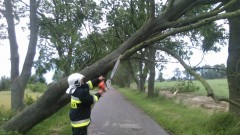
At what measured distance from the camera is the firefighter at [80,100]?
A: 8.58 meters

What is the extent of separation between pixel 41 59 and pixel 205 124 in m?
8.62

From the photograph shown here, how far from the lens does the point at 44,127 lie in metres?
13.2

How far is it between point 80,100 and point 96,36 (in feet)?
24.2

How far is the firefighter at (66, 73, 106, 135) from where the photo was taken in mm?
8578

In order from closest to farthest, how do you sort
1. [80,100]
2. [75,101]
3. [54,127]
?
[80,100]
[75,101]
[54,127]

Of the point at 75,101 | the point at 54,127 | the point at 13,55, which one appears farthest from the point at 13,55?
the point at 75,101

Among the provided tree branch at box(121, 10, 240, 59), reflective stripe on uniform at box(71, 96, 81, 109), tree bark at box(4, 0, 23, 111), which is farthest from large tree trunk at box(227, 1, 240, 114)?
tree bark at box(4, 0, 23, 111)

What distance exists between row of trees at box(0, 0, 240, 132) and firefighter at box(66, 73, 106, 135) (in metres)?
2.48

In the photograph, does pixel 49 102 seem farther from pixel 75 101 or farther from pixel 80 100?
pixel 80 100

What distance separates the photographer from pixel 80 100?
339 inches

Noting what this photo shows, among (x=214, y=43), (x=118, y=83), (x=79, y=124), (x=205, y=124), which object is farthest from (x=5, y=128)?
(x=118, y=83)

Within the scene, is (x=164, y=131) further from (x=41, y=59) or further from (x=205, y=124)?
(x=41, y=59)

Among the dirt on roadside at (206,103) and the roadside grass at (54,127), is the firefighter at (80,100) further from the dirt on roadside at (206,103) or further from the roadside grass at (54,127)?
the dirt on roadside at (206,103)

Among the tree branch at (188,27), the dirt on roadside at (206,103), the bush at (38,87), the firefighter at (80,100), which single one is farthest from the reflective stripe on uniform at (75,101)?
the bush at (38,87)
